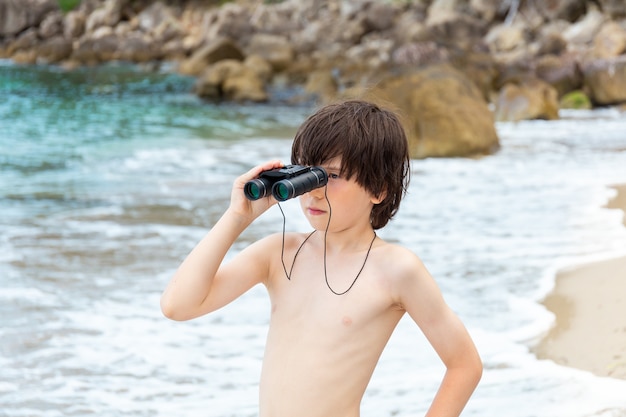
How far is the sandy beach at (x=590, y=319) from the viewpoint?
3998 millimetres

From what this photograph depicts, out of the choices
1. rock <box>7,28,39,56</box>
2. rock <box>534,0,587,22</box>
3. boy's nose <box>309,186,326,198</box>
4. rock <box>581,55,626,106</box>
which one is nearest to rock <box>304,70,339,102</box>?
rock <box>581,55,626,106</box>

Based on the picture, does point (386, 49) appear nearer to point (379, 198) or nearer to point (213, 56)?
point (213, 56)

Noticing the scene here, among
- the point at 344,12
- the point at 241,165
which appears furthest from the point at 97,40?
the point at 241,165

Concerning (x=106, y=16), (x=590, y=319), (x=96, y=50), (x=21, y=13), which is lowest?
(x=96, y=50)

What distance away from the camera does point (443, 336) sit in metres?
2.02

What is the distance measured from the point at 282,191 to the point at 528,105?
14028 mm

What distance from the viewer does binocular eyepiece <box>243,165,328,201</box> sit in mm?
1790

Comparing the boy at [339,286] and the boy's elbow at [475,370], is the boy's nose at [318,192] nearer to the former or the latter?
the boy at [339,286]

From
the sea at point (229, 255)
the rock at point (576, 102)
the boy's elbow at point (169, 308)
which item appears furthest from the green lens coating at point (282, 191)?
the rock at point (576, 102)

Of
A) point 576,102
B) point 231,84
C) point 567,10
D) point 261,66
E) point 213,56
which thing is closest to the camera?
point 576,102

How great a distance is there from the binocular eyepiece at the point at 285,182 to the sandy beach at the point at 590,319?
2.33 m

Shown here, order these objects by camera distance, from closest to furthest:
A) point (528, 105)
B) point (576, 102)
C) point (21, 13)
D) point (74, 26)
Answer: point (528, 105) → point (576, 102) → point (74, 26) → point (21, 13)

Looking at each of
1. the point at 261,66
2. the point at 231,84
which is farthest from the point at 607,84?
the point at 261,66

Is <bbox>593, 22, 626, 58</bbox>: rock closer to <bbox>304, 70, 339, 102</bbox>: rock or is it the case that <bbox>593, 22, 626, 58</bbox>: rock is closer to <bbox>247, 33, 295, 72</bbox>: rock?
<bbox>304, 70, 339, 102</bbox>: rock
